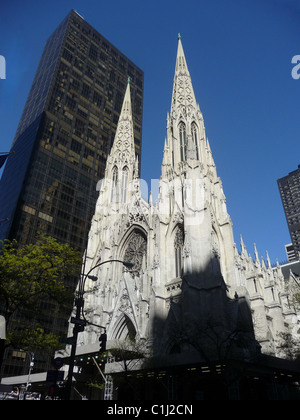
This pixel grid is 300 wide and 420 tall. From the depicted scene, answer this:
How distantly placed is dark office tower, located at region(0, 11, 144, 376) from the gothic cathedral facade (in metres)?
15.3

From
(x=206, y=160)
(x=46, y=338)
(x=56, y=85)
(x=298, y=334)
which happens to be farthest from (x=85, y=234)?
(x=46, y=338)

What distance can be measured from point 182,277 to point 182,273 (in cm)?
66

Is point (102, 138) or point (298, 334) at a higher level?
point (102, 138)

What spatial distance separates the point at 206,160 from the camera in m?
42.7

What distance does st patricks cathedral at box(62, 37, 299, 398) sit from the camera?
26.0 m

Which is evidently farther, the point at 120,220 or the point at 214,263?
the point at 120,220

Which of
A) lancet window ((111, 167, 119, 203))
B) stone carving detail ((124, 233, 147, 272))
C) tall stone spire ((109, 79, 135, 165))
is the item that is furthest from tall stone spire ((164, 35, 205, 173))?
stone carving detail ((124, 233, 147, 272))

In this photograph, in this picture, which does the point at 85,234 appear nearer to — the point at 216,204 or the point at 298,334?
the point at 216,204

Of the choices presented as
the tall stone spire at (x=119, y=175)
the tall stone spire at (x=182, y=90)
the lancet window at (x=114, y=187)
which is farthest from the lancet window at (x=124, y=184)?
the tall stone spire at (x=182, y=90)

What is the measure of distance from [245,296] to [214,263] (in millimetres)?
4409

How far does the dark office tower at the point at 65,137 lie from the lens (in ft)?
201

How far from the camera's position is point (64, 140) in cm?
7156

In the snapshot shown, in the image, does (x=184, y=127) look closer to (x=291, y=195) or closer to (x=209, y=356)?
(x=209, y=356)

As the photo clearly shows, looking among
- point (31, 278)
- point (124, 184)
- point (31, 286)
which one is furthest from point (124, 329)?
point (124, 184)
